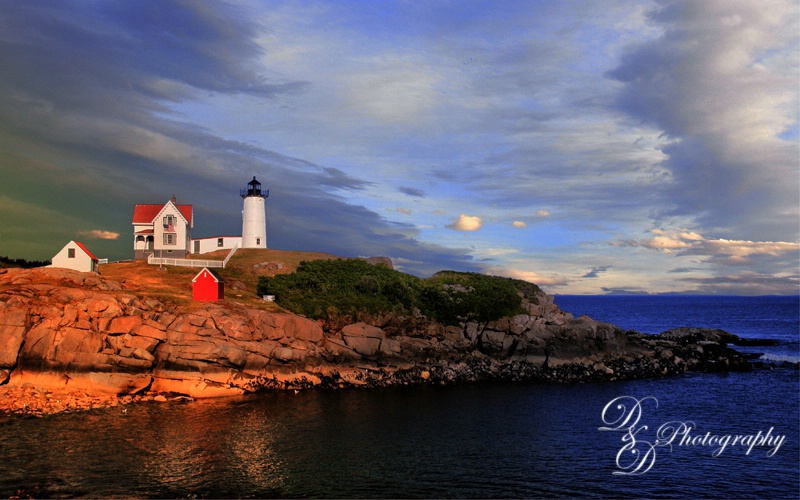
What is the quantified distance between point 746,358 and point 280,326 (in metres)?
56.3

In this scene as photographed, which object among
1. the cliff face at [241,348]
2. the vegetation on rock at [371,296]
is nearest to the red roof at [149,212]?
the vegetation on rock at [371,296]

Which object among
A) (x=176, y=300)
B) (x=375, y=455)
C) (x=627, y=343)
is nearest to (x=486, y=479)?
(x=375, y=455)

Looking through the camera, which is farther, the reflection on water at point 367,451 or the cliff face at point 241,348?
the cliff face at point 241,348

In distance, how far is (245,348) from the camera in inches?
1773

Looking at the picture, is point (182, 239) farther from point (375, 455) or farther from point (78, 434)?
point (375, 455)

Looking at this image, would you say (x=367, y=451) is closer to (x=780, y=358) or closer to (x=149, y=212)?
(x=149, y=212)

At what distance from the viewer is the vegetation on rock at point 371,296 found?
187 feet

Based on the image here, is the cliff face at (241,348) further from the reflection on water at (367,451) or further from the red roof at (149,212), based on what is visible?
the red roof at (149,212)

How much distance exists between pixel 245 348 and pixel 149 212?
39.3 metres

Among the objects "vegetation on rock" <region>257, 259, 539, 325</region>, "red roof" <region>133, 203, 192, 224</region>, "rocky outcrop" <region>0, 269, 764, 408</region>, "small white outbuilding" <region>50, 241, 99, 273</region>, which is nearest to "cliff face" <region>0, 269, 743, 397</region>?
"rocky outcrop" <region>0, 269, 764, 408</region>

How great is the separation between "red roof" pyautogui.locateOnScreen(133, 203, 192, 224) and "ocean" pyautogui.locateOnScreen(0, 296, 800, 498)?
40531 millimetres

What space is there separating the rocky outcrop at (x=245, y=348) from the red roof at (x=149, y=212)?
24.0m

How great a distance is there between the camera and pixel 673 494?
24922 millimetres

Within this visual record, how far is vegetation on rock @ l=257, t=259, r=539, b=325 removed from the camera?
56.9 meters
